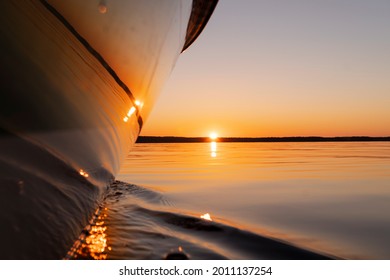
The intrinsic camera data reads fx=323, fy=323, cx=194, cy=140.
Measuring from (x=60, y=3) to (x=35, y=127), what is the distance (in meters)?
0.43

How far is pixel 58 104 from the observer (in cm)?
118

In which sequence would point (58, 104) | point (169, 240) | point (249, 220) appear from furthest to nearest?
point (249, 220)
point (169, 240)
point (58, 104)

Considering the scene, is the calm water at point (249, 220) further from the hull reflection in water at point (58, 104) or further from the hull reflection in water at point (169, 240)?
the hull reflection in water at point (58, 104)

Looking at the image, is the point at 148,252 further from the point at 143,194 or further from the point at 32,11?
the point at 143,194

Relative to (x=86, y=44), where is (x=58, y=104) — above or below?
below

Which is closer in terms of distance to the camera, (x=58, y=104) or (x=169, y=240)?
(x=58, y=104)

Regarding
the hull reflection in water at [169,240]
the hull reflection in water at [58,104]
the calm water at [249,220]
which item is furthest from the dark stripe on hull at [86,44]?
the calm water at [249,220]

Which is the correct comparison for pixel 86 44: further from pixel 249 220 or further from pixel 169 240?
pixel 249 220

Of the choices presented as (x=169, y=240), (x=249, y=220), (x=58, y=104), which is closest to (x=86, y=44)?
(x=58, y=104)

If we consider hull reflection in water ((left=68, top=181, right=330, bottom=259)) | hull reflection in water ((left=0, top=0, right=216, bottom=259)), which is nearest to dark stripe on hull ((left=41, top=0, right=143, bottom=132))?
hull reflection in water ((left=0, top=0, right=216, bottom=259))

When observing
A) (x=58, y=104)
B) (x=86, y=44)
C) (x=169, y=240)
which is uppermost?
(x=86, y=44)

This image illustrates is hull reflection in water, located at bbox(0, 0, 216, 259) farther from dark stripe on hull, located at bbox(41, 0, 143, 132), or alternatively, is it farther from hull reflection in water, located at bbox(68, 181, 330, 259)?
hull reflection in water, located at bbox(68, 181, 330, 259)

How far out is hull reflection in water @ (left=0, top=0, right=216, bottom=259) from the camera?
1002mm

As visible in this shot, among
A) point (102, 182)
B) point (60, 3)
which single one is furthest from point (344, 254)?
point (60, 3)
